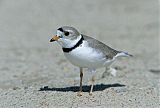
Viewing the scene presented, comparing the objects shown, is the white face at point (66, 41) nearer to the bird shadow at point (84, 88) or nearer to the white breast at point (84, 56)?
the white breast at point (84, 56)

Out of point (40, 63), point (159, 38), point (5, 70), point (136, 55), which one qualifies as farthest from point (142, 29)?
point (5, 70)

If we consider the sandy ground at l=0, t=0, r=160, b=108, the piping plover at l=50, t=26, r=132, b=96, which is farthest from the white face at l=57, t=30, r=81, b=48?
the sandy ground at l=0, t=0, r=160, b=108

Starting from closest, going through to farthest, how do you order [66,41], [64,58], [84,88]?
1. [66,41]
2. [84,88]
3. [64,58]

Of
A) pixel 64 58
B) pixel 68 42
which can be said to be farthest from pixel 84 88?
pixel 64 58

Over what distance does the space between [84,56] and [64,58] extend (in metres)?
3.94

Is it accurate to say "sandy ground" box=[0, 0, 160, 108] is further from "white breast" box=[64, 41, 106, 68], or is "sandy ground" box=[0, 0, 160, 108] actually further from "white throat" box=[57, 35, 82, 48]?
"white throat" box=[57, 35, 82, 48]

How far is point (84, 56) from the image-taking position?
21.3 feet

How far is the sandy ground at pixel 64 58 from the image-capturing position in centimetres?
669

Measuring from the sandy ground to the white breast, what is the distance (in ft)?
1.47

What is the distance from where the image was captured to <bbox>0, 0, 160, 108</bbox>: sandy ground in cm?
669

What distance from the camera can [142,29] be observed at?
1416 centimetres

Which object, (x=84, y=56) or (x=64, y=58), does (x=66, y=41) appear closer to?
(x=84, y=56)

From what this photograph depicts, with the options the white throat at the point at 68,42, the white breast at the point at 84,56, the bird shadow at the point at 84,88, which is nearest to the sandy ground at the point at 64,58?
the bird shadow at the point at 84,88

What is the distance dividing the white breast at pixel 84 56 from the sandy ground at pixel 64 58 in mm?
447
